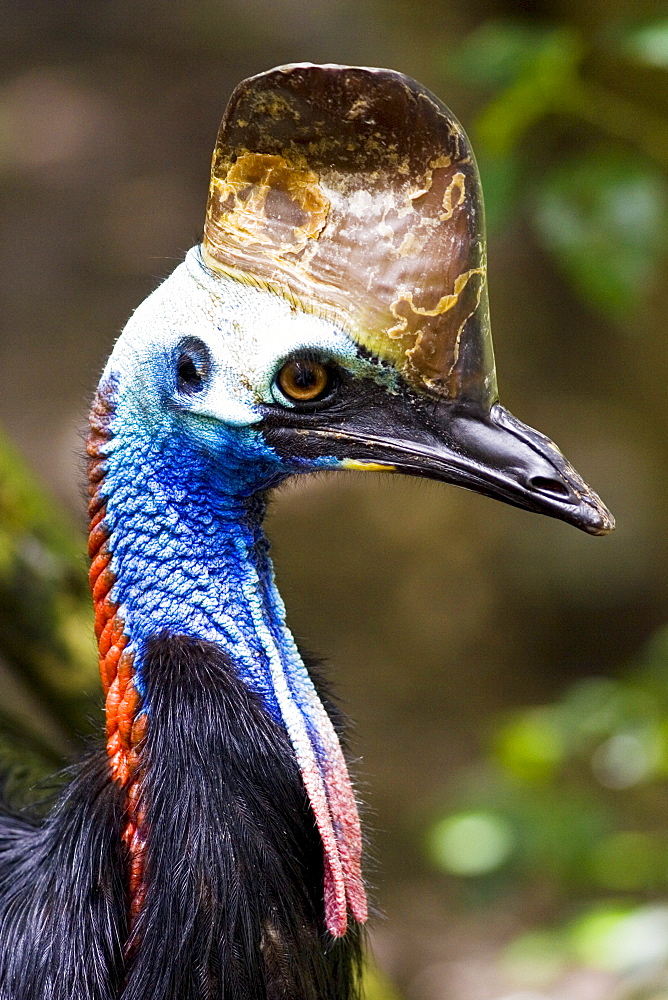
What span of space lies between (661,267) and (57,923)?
3091mm

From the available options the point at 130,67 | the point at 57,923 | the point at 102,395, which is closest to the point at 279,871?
the point at 57,923

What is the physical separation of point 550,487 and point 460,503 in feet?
11.6

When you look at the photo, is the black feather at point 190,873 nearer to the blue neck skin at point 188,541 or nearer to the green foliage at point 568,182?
the blue neck skin at point 188,541

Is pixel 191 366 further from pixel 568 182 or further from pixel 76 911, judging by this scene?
pixel 568 182

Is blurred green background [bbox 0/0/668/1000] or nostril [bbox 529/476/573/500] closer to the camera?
nostril [bbox 529/476/573/500]

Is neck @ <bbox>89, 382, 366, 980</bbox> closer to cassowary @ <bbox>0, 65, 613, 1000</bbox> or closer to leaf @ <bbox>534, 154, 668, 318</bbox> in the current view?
cassowary @ <bbox>0, 65, 613, 1000</bbox>

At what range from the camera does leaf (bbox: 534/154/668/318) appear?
7.48ft

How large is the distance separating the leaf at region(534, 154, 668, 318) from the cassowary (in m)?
0.98

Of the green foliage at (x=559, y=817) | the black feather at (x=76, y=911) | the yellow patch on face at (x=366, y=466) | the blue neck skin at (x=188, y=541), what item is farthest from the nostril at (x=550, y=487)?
the green foliage at (x=559, y=817)

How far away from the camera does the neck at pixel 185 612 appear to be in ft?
4.84

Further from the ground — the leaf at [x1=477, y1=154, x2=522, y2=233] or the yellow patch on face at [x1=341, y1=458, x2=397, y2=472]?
the leaf at [x1=477, y1=154, x2=522, y2=233]

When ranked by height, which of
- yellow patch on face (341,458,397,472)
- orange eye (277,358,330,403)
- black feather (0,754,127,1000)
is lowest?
black feather (0,754,127,1000)

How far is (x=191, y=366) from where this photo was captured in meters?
1.44

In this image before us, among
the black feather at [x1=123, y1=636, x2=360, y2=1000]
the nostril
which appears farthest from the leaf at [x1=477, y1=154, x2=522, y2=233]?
the black feather at [x1=123, y1=636, x2=360, y2=1000]
